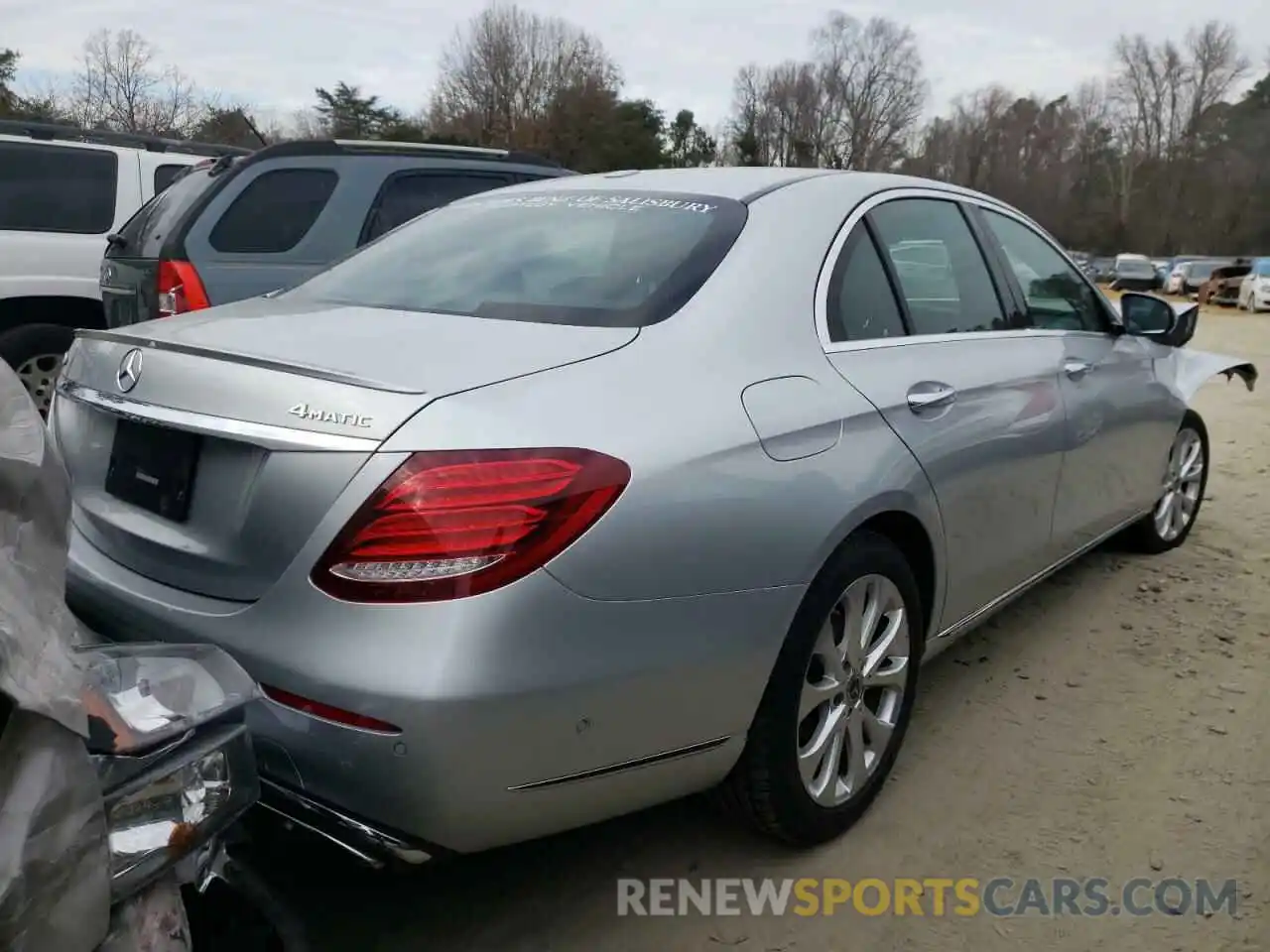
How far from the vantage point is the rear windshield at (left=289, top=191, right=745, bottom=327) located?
8.19ft

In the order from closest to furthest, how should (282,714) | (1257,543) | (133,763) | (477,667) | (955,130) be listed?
1. (133,763)
2. (477,667)
3. (282,714)
4. (1257,543)
5. (955,130)

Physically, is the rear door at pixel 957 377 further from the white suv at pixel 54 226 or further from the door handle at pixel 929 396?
the white suv at pixel 54 226

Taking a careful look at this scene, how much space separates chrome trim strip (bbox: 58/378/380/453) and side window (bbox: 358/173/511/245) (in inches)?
142

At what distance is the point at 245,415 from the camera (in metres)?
2.01

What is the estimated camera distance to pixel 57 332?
611 centimetres

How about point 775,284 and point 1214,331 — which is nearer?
point 775,284

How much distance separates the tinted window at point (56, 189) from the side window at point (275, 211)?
1.58 meters

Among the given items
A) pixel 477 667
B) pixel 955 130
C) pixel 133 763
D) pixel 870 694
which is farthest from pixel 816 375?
pixel 955 130

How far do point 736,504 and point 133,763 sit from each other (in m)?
1.19

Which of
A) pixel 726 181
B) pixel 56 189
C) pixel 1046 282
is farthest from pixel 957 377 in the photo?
pixel 56 189

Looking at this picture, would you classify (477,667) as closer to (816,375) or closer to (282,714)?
(282,714)

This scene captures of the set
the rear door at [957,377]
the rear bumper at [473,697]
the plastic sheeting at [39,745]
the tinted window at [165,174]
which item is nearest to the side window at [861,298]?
the rear door at [957,377]

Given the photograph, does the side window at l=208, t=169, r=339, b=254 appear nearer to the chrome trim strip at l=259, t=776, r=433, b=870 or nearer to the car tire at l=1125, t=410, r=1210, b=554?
the chrome trim strip at l=259, t=776, r=433, b=870

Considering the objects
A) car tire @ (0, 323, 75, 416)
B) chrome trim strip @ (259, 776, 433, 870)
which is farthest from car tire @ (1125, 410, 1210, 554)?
car tire @ (0, 323, 75, 416)
